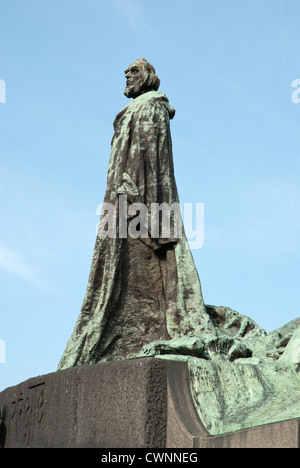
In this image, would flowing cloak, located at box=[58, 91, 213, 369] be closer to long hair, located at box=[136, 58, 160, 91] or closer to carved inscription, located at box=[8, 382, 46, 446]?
long hair, located at box=[136, 58, 160, 91]

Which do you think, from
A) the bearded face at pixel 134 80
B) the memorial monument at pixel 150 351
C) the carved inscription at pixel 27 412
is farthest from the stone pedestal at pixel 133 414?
the bearded face at pixel 134 80

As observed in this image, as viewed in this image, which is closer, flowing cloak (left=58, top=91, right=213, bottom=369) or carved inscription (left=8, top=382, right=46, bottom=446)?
carved inscription (left=8, top=382, right=46, bottom=446)

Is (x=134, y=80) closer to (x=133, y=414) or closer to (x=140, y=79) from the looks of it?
(x=140, y=79)

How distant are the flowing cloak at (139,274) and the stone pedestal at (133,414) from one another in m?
0.99

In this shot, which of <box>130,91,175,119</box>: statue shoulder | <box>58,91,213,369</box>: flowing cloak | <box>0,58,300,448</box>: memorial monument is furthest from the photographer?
<box>130,91,175,119</box>: statue shoulder

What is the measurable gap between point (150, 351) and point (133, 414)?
109 cm

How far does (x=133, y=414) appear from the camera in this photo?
19.7 ft

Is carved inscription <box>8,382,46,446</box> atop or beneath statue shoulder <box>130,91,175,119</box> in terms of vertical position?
beneath

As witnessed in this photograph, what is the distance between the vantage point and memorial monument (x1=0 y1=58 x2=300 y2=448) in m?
5.93

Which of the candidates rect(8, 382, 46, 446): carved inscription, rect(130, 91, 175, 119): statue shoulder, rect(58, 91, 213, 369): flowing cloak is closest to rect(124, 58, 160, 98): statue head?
rect(130, 91, 175, 119): statue shoulder

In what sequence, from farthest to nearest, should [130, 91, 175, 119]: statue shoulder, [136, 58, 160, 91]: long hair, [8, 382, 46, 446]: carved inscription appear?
1. [136, 58, 160, 91]: long hair
2. [130, 91, 175, 119]: statue shoulder
3. [8, 382, 46, 446]: carved inscription

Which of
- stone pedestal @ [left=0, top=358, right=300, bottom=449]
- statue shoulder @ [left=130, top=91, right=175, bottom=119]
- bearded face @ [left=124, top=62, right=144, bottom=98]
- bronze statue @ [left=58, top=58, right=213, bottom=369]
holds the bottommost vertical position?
stone pedestal @ [left=0, top=358, right=300, bottom=449]
